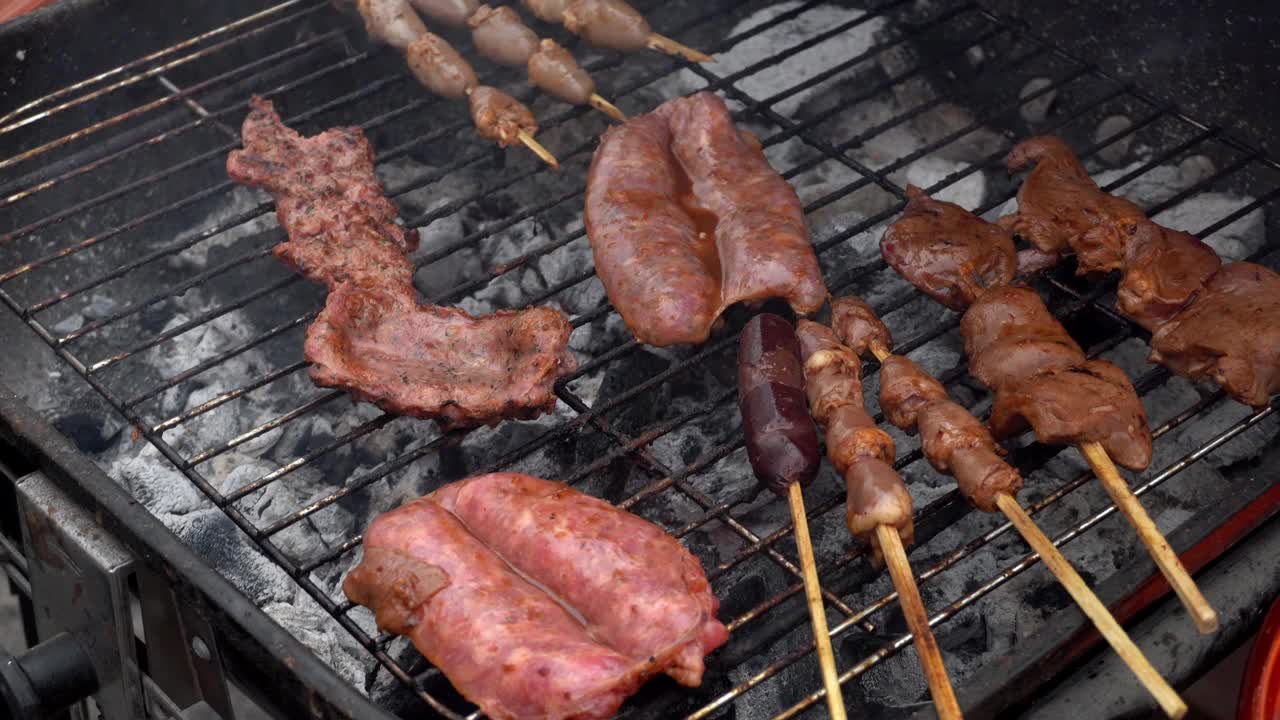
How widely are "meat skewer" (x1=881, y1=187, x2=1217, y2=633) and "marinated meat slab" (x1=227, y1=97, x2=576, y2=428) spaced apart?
112cm

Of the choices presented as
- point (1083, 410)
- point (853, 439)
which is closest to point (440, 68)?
point (853, 439)

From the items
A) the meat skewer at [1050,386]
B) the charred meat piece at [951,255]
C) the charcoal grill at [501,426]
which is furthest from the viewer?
the charred meat piece at [951,255]

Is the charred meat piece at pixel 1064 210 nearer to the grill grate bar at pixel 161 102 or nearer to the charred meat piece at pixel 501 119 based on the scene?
the charred meat piece at pixel 501 119

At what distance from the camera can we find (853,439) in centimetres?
307

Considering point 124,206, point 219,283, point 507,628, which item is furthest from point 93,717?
point 507,628

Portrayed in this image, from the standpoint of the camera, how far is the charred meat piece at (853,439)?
2.87 metres

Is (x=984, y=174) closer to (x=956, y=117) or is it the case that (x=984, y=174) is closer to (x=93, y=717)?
(x=956, y=117)

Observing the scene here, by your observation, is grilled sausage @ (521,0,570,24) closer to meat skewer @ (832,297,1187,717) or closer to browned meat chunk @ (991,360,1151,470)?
meat skewer @ (832,297,1187,717)

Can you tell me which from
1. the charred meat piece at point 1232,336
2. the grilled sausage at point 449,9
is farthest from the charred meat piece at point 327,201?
the charred meat piece at point 1232,336

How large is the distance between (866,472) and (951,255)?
996mm

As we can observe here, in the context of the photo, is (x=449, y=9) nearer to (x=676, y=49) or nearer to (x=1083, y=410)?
(x=676, y=49)

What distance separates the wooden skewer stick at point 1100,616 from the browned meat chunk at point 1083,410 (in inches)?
9.9

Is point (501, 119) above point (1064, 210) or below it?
above

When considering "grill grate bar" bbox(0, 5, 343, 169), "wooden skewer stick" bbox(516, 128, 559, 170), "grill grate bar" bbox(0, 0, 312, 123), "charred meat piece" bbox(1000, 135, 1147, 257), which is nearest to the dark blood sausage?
"charred meat piece" bbox(1000, 135, 1147, 257)
